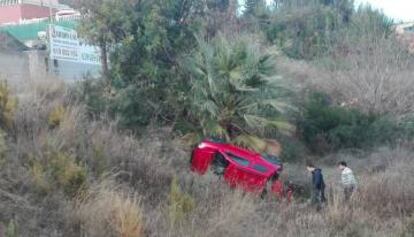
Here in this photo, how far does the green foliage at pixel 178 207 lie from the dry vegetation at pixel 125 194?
0.8 inches

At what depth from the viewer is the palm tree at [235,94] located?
66.6 feet

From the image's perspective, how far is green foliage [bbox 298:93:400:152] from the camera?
26.2 meters

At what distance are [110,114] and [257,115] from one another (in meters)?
4.65

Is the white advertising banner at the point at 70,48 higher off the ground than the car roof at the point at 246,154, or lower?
higher

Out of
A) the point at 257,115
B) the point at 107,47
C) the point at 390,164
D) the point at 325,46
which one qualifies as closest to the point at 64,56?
the point at 107,47

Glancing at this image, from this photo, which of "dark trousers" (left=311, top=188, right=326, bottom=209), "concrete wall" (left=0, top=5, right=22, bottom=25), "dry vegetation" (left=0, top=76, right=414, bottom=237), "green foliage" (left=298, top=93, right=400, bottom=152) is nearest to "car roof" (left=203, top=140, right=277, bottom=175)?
"dry vegetation" (left=0, top=76, right=414, bottom=237)

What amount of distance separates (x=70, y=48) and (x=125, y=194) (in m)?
12.2

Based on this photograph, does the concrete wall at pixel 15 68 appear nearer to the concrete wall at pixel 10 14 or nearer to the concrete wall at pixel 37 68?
the concrete wall at pixel 37 68

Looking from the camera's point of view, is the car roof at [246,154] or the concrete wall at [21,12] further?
the concrete wall at [21,12]

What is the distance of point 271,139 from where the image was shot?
21.5 m

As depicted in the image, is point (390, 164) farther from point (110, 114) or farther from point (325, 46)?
point (325, 46)

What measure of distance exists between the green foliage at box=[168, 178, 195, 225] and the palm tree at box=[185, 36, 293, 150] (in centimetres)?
865

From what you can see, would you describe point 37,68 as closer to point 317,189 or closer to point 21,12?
point 317,189

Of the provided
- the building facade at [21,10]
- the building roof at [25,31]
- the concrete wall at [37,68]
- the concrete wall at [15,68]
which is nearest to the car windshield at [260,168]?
the concrete wall at [37,68]
